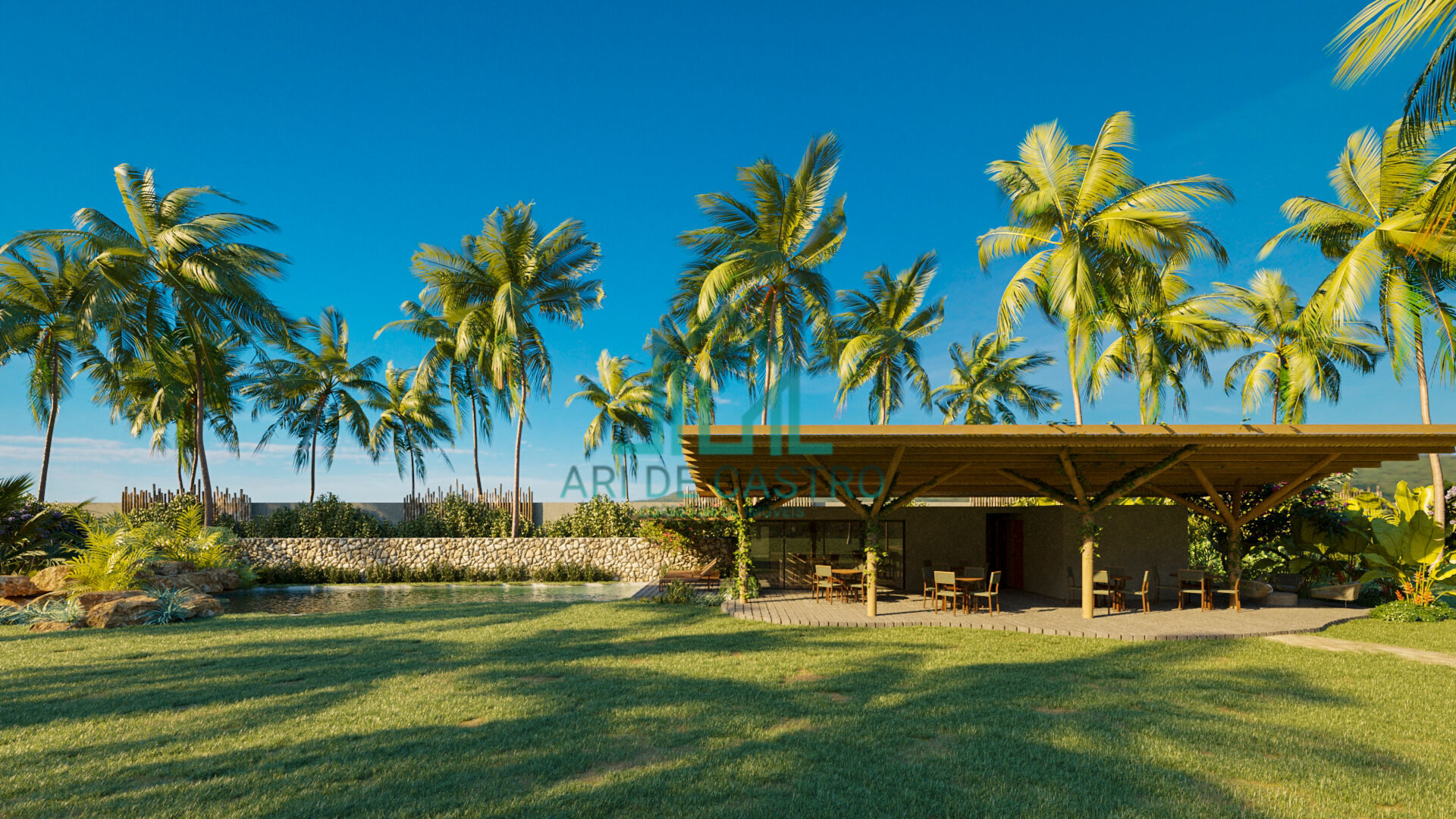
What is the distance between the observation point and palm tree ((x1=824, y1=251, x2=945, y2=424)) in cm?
2298

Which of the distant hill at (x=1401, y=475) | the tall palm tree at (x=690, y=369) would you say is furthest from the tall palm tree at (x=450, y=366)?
the distant hill at (x=1401, y=475)

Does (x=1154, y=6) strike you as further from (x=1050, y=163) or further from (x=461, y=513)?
(x=461, y=513)

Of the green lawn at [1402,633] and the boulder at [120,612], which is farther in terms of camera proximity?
the boulder at [120,612]

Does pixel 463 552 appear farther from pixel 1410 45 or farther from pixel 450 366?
pixel 1410 45

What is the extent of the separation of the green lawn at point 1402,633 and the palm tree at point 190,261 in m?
24.2

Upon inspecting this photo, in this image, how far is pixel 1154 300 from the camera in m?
17.5

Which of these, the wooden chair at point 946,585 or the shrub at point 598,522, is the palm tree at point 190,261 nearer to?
the shrub at point 598,522

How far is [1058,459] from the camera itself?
11.7 meters

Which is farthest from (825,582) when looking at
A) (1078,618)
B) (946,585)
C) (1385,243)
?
(1385,243)

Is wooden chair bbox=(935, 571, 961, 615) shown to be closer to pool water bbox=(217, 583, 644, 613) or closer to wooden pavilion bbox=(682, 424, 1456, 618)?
wooden pavilion bbox=(682, 424, 1456, 618)

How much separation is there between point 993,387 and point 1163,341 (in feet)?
22.2

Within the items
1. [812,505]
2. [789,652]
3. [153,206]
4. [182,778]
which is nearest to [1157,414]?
[812,505]

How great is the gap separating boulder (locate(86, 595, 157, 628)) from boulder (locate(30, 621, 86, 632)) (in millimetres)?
121

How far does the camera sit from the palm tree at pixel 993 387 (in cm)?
2677
